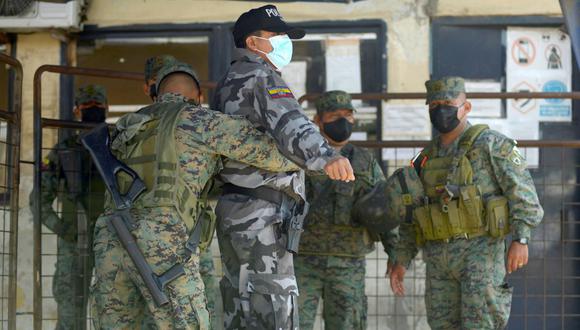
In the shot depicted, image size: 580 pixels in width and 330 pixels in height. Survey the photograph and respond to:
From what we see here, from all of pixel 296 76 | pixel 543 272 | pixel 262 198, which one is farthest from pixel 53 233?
pixel 543 272

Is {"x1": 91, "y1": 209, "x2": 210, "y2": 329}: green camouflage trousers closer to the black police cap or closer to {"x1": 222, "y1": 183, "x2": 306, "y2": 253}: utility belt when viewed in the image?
{"x1": 222, "y1": 183, "x2": 306, "y2": 253}: utility belt

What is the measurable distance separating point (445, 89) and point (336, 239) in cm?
125

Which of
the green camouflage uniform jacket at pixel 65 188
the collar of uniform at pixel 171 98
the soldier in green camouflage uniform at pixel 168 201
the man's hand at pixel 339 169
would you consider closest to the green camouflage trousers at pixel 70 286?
the green camouflage uniform jacket at pixel 65 188

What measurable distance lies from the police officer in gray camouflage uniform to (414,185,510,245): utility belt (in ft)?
5.04

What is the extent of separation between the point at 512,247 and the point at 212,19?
3.28 m

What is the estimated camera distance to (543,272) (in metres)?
8.02

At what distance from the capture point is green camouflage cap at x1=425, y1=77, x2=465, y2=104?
693 cm

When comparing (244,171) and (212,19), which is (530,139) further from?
(244,171)

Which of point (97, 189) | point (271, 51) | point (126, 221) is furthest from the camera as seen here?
point (97, 189)

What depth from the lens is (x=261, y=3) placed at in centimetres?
854

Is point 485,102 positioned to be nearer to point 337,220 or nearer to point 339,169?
point 337,220

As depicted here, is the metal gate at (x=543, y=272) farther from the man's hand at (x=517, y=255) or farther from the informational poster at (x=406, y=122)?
the man's hand at (x=517, y=255)

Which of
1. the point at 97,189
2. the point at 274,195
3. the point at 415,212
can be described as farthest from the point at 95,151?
the point at 415,212

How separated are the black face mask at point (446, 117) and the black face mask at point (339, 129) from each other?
621mm
